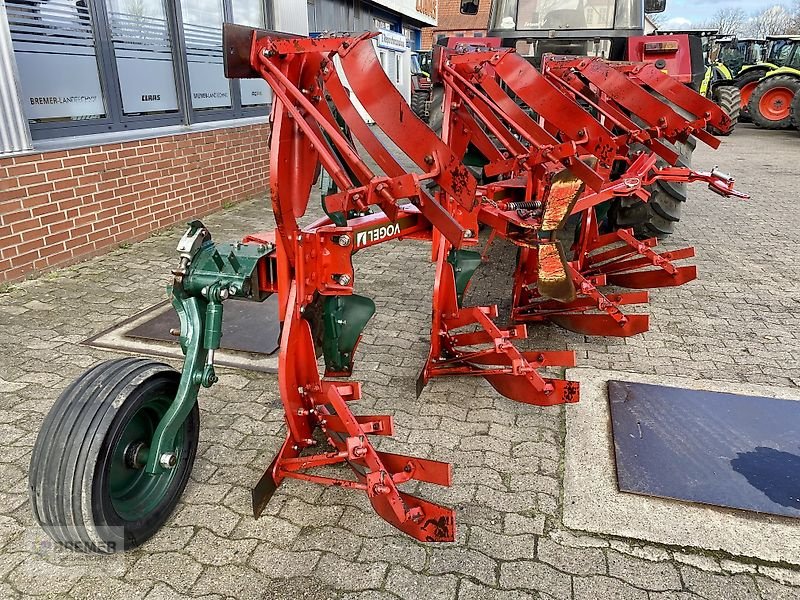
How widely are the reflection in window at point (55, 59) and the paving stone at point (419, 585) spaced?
15.1 ft

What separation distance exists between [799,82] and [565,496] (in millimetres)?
17620

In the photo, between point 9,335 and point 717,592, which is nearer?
point 717,592

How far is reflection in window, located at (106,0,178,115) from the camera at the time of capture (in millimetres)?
5688

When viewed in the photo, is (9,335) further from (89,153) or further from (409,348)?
(409,348)

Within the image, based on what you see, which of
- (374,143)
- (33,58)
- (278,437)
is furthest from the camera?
(33,58)

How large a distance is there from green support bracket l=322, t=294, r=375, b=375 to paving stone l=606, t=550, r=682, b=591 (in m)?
1.30

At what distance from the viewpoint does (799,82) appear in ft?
51.8

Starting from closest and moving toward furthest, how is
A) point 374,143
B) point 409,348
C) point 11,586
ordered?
point 11,586 < point 374,143 < point 409,348

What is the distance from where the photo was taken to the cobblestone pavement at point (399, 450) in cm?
208

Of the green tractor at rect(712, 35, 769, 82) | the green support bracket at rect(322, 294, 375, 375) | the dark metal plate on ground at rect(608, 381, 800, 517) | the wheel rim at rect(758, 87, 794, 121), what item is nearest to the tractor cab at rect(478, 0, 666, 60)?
the dark metal plate on ground at rect(608, 381, 800, 517)

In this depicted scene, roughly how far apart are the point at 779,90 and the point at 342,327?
1813 centimetres

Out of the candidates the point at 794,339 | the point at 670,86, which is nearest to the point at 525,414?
the point at 794,339

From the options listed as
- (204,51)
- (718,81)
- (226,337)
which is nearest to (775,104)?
(718,81)

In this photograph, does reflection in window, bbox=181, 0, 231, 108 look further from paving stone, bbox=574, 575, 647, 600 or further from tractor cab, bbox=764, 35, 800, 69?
tractor cab, bbox=764, 35, 800, 69
